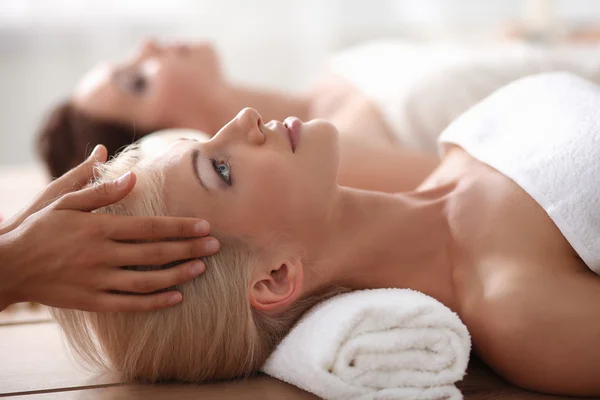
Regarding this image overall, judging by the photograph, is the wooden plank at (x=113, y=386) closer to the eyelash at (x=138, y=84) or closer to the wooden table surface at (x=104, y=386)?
the wooden table surface at (x=104, y=386)

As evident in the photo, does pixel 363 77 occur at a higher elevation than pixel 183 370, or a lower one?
higher

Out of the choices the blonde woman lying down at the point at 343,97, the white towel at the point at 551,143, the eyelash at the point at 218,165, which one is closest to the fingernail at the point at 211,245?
the eyelash at the point at 218,165

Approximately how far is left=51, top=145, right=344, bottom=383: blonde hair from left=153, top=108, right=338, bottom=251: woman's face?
0.03 meters

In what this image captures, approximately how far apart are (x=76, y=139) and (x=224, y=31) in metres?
1.41

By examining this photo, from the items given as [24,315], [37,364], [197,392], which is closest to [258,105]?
[24,315]

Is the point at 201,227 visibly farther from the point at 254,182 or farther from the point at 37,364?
the point at 37,364

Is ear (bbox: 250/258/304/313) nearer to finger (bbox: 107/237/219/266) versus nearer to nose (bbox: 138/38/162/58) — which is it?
finger (bbox: 107/237/219/266)

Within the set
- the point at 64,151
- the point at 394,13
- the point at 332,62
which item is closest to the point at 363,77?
the point at 332,62

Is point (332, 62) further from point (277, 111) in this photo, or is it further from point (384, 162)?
point (384, 162)

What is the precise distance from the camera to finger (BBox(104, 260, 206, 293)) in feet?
3.47

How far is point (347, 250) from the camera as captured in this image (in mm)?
1224

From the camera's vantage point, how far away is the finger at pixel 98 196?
1.08 meters

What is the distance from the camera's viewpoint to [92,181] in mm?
1234

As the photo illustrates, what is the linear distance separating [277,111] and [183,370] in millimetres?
1636
